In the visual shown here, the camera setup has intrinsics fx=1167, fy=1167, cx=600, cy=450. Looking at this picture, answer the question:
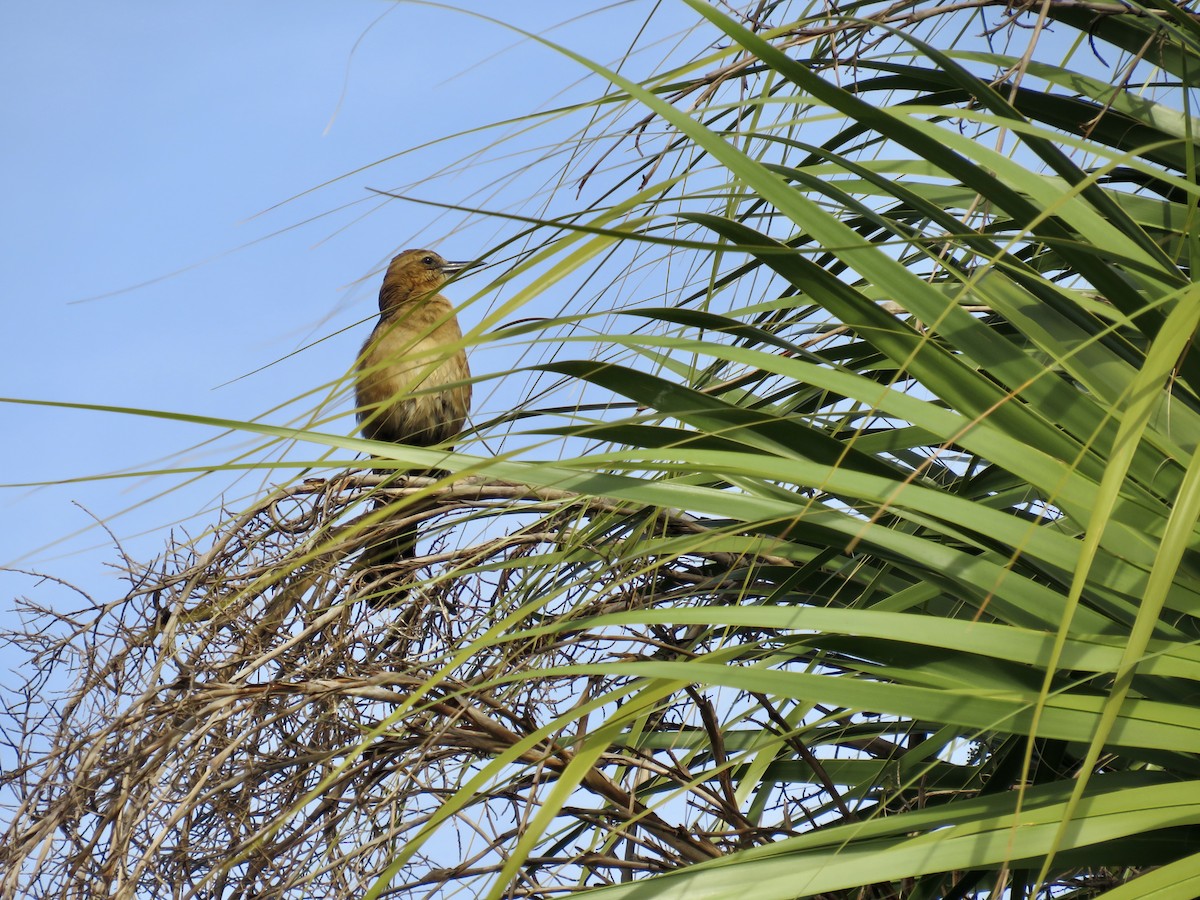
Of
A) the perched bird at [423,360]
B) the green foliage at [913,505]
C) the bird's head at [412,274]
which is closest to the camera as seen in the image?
the green foliage at [913,505]

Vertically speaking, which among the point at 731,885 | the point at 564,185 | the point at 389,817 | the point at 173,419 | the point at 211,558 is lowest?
the point at 731,885

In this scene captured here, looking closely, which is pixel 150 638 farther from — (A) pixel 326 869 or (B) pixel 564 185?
(B) pixel 564 185

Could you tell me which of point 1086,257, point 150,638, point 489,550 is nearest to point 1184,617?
point 1086,257

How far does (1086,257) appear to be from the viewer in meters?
1.30

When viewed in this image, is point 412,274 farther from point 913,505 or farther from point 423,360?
point 913,505

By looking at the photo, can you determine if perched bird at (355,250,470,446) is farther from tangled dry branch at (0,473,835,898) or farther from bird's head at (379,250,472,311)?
tangled dry branch at (0,473,835,898)

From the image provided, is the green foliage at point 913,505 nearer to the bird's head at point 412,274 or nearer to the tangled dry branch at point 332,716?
the tangled dry branch at point 332,716

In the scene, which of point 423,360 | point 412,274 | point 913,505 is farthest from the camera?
point 412,274

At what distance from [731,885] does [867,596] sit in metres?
0.61

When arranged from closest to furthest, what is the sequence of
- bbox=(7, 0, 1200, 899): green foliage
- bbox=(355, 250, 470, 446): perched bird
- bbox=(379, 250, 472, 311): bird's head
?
bbox=(7, 0, 1200, 899): green foliage → bbox=(355, 250, 470, 446): perched bird → bbox=(379, 250, 472, 311): bird's head

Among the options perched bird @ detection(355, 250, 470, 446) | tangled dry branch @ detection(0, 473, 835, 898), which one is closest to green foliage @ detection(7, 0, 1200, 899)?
tangled dry branch @ detection(0, 473, 835, 898)

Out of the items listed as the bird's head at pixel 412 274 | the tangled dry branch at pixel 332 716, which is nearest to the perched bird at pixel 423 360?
the bird's head at pixel 412 274

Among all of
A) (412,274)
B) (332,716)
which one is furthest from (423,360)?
(332,716)

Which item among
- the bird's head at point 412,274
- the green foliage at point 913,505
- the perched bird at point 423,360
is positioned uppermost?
the bird's head at point 412,274
